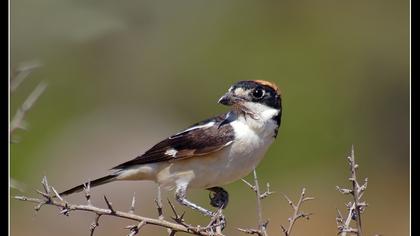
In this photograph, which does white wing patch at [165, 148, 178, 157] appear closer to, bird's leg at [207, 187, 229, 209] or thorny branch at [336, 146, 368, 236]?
bird's leg at [207, 187, 229, 209]

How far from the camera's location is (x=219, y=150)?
406 centimetres

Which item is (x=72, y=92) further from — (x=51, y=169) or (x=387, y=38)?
(x=387, y=38)

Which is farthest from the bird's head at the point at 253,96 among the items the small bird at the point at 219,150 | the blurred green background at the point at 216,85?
the blurred green background at the point at 216,85

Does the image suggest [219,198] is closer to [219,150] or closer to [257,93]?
[219,150]

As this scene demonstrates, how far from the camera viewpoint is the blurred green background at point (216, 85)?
25.2 feet

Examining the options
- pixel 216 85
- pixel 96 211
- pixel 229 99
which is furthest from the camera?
pixel 216 85

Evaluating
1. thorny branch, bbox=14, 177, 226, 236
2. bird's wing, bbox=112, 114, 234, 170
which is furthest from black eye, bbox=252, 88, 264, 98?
thorny branch, bbox=14, 177, 226, 236

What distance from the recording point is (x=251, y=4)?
9727 millimetres

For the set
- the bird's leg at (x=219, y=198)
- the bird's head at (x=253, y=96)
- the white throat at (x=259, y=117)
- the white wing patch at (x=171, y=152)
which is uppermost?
the bird's head at (x=253, y=96)

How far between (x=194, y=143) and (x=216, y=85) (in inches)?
181

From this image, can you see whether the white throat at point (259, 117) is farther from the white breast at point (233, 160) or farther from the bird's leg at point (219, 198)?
the bird's leg at point (219, 198)

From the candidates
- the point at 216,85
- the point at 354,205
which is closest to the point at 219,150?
the point at 354,205

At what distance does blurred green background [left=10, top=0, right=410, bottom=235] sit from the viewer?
7.69 metres
